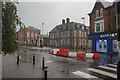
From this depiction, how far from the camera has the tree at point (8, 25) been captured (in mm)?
6648

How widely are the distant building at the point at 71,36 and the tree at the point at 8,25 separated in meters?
51.5

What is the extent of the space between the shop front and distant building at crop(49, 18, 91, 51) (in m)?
25.7

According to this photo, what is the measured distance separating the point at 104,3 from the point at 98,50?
8789 millimetres

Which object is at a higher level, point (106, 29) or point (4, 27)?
point (106, 29)

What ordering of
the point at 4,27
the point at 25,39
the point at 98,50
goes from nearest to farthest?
the point at 4,27 → the point at 98,50 → the point at 25,39

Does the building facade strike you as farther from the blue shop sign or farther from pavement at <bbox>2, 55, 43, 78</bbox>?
pavement at <bbox>2, 55, 43, 78</bbox>

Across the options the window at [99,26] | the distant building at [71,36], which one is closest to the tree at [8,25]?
the window at [99,26]

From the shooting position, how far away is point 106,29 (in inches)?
1153

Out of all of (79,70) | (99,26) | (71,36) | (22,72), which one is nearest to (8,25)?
(22,72)

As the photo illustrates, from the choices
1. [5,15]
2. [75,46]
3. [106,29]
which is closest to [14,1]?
[5,15]

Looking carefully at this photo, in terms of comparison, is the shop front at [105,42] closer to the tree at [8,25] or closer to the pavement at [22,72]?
the pavement at [22,72]

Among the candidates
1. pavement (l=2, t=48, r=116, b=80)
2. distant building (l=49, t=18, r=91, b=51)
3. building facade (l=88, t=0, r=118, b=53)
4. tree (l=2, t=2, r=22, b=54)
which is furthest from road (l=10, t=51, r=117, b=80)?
distant building (l=49, t=18, r=91, b=51)

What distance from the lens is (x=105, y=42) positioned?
96.5 ft

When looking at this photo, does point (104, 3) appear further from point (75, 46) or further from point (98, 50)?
point (75, 46)
